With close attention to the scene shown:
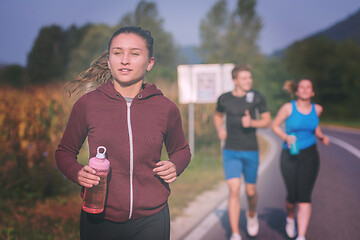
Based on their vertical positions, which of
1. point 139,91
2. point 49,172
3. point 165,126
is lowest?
point 49,172

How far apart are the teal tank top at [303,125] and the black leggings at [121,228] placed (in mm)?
2875

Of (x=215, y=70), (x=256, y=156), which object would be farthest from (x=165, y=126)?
(x=215, y=70)

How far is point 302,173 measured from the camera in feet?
15.2

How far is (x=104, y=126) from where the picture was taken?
2.08 metres

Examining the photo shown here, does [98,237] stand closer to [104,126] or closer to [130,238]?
[130,238]

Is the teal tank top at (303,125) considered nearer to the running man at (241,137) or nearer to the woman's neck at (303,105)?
the woman's neck at (303,105)

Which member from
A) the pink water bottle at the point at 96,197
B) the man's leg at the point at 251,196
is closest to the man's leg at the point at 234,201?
the man's leg at the point at 251,196

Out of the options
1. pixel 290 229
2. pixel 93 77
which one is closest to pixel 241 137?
pixel 290 229

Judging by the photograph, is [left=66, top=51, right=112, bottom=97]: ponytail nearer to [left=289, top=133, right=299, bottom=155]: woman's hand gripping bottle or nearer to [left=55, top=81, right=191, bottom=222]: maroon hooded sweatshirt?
[left=55, top=81, right=191, bottom=222]: maroon hooded sweatshirt

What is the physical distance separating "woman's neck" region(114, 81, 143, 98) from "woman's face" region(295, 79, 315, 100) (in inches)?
118

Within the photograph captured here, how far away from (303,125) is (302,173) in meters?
0.59

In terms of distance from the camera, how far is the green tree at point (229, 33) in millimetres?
64938

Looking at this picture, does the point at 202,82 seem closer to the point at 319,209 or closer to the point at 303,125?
the point at 319,209

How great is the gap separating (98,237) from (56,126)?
502cm
